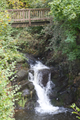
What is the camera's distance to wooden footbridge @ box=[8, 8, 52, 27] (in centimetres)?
876

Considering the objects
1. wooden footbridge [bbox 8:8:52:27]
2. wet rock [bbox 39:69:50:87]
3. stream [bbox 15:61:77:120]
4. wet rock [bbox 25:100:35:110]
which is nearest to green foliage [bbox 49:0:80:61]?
wooden footbridge [bbox 8:8:52:27]

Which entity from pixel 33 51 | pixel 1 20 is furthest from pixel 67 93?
pixel 1 20

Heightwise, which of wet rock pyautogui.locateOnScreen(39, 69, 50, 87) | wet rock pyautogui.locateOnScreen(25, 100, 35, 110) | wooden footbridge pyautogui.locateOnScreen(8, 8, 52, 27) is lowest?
wet rock pyautogui.locateOnScreen(25, 100, 35, 110)

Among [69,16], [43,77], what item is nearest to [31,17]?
[69,16]

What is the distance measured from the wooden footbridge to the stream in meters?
3.81

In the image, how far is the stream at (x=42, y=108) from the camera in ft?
23.8

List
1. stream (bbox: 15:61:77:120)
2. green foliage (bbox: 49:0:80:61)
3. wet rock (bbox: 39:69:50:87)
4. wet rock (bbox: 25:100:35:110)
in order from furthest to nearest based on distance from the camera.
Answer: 1. wet rock (bbox: 39:69:50:87)
2. wet rock (bbox: 25:100:35:110)
3. stream (bbox: 15:61:77:120)
4. green foliage (bbox: 49:0:80:61)

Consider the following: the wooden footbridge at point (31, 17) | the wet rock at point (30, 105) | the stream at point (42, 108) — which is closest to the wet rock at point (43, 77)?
the stream at point (42, 108)

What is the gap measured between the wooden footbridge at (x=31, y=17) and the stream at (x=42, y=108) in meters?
3.81

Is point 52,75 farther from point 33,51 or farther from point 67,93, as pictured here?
point 33,51

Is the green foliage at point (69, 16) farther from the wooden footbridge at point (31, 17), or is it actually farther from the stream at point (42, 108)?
the stream at point (42, 108)

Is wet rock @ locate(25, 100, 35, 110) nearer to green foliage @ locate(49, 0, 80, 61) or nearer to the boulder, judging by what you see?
the boulder

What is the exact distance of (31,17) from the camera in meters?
9.15

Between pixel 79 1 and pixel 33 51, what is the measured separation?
827cm
